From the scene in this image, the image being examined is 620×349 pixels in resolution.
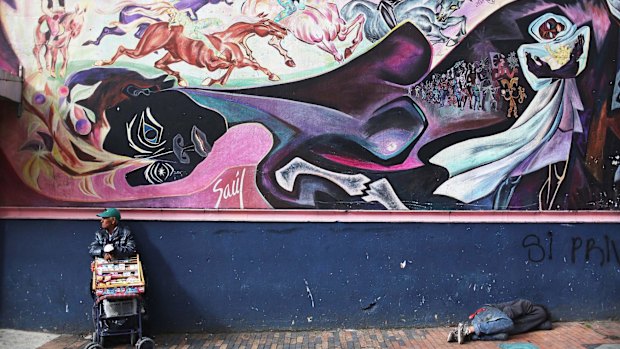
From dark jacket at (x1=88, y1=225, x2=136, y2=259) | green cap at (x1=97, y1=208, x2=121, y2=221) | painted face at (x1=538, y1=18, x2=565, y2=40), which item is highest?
painted face at (x1=538, y1=18, x2=565, y2=40)

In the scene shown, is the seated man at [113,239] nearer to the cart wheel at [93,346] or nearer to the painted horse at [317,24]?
the cart wheel at [93,346]

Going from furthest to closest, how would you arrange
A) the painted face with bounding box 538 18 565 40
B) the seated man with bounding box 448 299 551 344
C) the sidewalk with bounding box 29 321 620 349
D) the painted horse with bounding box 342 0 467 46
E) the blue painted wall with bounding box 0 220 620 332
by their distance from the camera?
the painted face with bounding box 538 18 565 40 → the painted horse with bounding box 342 0 467 46 → the blue painted wall with bounding box 0 220 620 332 → the seated man with bounding box 448 299 551 344 → the sidewalk with bounding box 29 321 620 349

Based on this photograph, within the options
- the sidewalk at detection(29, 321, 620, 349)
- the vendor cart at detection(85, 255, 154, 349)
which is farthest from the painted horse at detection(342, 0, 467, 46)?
the vendor cart at detection(85, 255, 154, 349)

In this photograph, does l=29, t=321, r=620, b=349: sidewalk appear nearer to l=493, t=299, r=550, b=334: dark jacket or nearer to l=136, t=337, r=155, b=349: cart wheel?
l=493, t=299, r=550, b=334: dark jacket

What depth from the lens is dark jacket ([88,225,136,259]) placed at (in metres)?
7.33

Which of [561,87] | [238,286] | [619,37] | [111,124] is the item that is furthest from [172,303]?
[619,37]

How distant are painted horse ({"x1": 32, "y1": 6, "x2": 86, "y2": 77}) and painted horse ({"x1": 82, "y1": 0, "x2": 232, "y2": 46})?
10.1 inches

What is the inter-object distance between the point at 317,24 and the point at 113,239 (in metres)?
3.88

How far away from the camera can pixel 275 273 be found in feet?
25.9

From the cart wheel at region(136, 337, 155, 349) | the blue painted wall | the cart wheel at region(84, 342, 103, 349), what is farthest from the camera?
the blue painted wall

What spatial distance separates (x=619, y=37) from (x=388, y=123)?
11.5ft

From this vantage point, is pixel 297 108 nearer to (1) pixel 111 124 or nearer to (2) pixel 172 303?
(1) pixel 111 124

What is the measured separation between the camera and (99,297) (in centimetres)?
682

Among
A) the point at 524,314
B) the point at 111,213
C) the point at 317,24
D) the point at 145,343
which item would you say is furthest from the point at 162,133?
the point at 524,314
